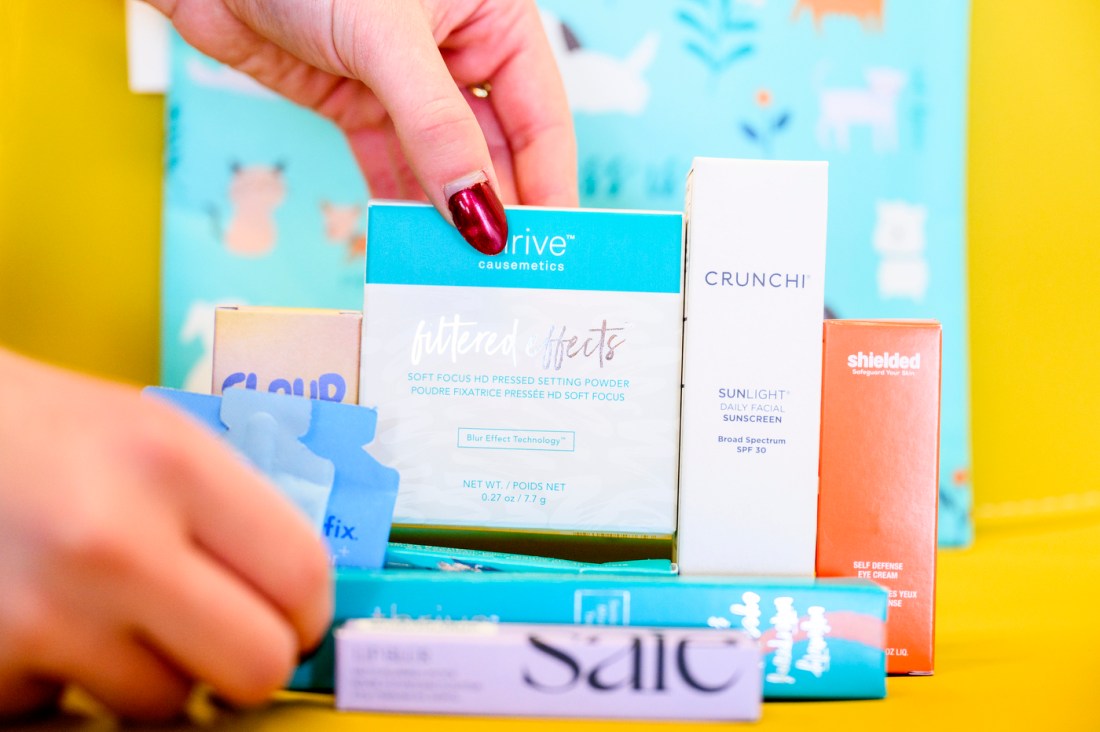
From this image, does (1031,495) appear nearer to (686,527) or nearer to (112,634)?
(686,527)

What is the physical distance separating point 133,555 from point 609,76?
3.10ft

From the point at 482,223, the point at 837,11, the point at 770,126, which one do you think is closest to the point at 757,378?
the point at 482,223

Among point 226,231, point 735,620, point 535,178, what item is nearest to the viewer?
point 735,620

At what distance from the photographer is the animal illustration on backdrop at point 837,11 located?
3.86 ft

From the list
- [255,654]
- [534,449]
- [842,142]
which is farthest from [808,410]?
[842,142]

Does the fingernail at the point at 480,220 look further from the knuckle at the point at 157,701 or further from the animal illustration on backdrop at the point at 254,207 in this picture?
the animal illustration on backdrop at the point at 254,207

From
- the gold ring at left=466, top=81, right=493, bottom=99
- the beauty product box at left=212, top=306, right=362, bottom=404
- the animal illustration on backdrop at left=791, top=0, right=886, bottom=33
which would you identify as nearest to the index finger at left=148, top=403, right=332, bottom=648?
the beauty product box at left=212, top=306, right=362, bottom=404

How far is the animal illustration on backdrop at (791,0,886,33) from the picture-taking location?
1.18 m

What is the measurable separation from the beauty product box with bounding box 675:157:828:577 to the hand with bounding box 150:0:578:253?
209mm

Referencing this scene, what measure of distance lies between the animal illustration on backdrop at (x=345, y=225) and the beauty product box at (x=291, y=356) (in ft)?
1.72

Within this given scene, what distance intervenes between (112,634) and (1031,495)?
47.0 inches

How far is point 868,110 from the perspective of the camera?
3.86 feet

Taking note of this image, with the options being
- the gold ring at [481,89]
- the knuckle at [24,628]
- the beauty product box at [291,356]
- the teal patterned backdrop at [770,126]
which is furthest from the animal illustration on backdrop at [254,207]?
the knuckle at [24,628]

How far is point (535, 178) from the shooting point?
0.97m
